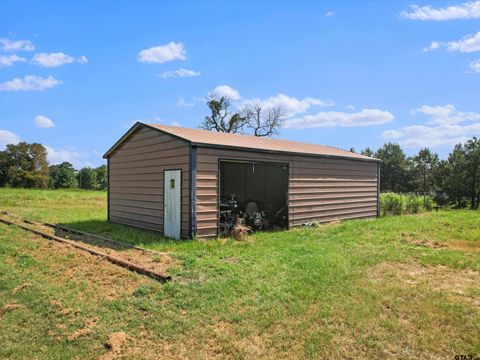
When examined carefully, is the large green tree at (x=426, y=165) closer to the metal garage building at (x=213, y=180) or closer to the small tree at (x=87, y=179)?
the metal garage building at (x=213, y=180)

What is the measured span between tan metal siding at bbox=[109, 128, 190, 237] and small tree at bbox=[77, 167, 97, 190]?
53.7 meters

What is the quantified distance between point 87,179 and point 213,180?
60704 millimetres

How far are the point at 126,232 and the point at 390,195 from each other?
43.2 ft

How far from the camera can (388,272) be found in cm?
567

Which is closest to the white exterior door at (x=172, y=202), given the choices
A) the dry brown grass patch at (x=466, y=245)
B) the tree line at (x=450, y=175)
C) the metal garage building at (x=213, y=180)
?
the metal garage building at (x=213, y=180)

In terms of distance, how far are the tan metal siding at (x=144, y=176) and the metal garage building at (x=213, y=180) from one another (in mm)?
24

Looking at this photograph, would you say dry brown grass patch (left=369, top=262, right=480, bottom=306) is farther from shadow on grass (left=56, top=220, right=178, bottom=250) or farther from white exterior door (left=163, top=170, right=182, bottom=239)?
white exterior door (left=163, top=170, right=182, bottom=239)

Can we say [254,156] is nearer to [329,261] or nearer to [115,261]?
[329,261]

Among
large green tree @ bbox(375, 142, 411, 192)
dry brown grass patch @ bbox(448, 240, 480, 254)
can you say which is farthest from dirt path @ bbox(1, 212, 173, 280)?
large green tree @ bbox(375, 142, 411, 192)

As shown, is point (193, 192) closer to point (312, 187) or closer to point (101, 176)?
point (312, 187)

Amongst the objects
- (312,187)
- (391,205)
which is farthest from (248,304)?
(391,205)

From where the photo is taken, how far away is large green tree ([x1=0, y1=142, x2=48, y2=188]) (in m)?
48.2

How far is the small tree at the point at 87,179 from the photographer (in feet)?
203

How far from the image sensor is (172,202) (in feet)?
29.0
